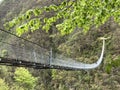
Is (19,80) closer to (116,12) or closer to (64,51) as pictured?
(64,51)

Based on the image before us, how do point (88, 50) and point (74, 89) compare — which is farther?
point (88, 50)

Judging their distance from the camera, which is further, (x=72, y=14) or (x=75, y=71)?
(x=75, y=71)

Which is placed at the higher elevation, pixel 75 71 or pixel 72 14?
pixel 72 14

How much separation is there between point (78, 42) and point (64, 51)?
52.0 inches

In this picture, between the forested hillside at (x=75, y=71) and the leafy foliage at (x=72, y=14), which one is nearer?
the leafy foliage at (x=72, y=14)

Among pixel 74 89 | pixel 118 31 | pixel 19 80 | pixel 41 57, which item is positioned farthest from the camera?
pixel 19 80

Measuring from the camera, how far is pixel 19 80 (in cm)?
2602

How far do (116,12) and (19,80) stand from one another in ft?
76.5

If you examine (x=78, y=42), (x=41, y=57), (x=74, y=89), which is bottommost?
(x=74, y=89)

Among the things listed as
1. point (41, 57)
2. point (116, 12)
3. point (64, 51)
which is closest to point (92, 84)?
point (64, 51)

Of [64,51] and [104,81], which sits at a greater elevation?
[64,51]

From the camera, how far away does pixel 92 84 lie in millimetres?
20891

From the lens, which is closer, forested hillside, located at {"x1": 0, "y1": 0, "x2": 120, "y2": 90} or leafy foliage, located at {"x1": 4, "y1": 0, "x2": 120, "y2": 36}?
leafy foliage, located at {"x1": 4, "y1": 0, "x2": 120, "y2": 36}

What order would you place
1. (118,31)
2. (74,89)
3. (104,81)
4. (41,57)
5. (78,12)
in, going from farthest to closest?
(118,31) < (74,89) < (104,81) < (41,57) < (78,12)
